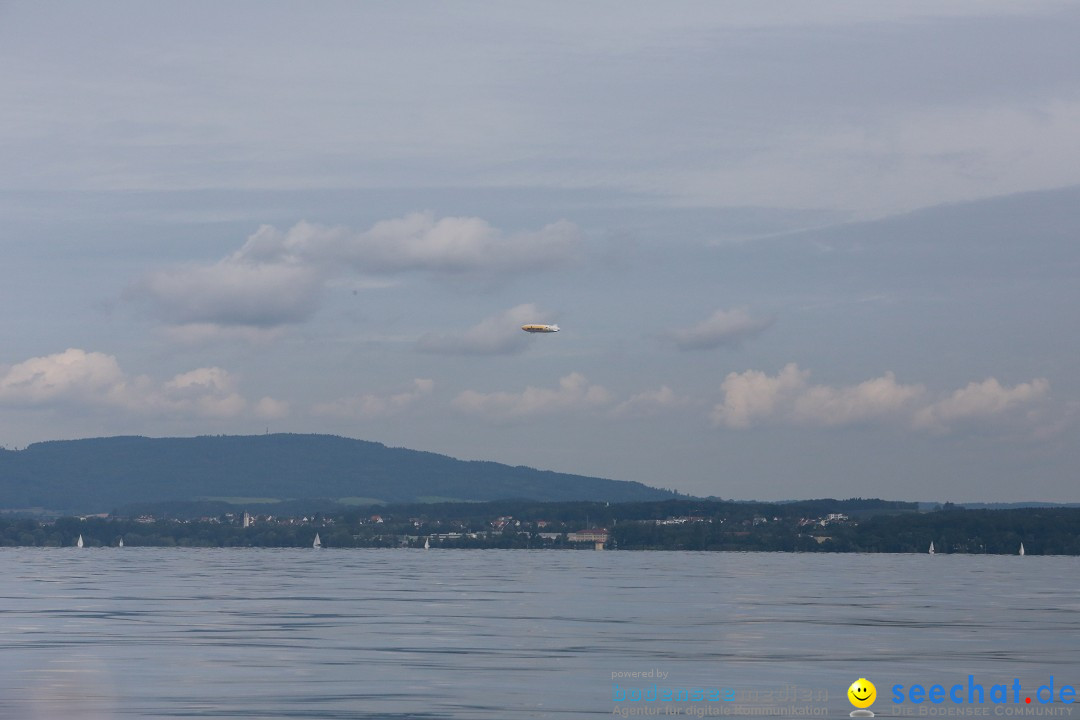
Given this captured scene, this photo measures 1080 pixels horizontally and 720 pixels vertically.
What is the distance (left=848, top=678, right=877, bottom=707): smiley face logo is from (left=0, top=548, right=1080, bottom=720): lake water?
431 millimetres

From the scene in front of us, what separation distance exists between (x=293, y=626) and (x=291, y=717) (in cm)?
3568

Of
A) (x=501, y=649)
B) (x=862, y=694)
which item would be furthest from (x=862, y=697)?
(x=501, y=649)

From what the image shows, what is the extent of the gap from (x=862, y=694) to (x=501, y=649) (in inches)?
813

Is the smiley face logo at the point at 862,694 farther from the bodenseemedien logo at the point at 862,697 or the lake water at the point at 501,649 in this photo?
the lake water at the point at 501,649

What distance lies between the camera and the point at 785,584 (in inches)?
5645

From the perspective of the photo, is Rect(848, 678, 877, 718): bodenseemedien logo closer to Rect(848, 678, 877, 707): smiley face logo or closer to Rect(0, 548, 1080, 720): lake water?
Rect(848, 678, 877, 707): smiley face logo

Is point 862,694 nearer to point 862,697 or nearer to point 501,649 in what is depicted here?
point 862,697

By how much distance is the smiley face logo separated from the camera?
4953 centimetres

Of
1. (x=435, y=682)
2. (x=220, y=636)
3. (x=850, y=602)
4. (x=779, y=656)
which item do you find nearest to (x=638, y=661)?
(x=779, y=656)

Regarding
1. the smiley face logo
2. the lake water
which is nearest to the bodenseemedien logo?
the smiley face logo

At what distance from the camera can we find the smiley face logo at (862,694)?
49525 millimetres

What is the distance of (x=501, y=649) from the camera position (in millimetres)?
67438

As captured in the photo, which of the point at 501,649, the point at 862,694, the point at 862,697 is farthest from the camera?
the point at 501,649

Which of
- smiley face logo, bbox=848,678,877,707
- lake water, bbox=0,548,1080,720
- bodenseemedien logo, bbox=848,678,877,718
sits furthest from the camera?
smiley face logo, bbox=848,678,877,707
